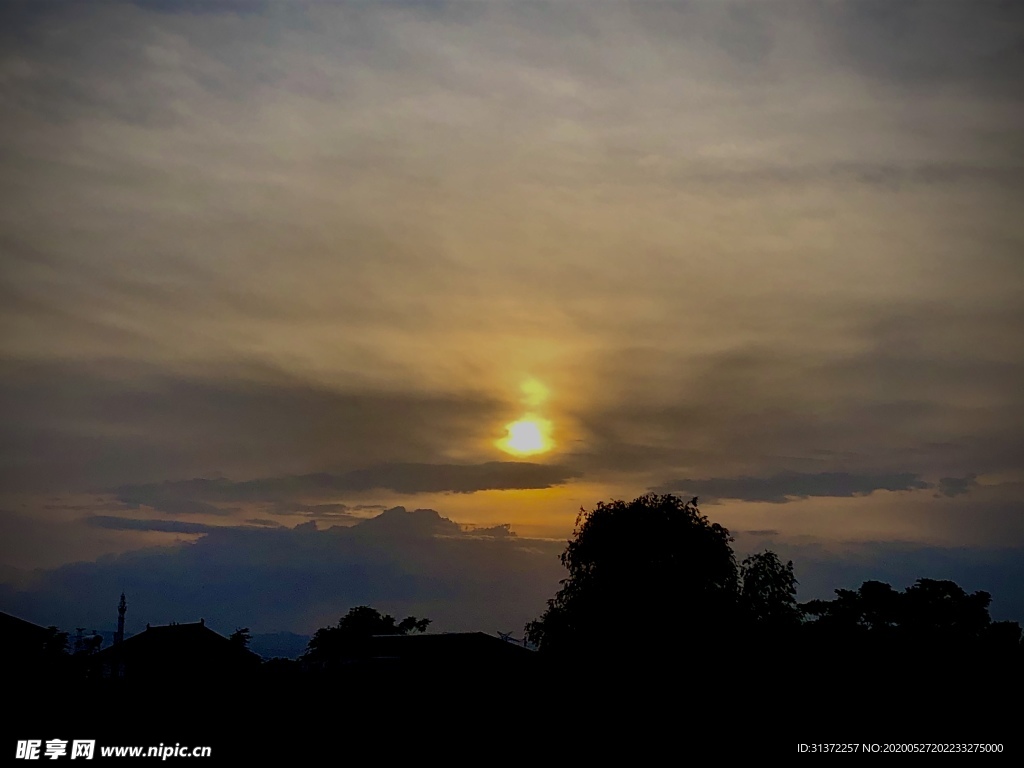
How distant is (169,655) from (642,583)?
37065 mm

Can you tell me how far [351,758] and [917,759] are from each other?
2126cm

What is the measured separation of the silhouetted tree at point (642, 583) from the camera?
2331 inches

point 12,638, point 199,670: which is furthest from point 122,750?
point 199,670

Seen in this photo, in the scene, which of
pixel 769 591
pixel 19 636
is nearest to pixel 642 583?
pixel 769 591

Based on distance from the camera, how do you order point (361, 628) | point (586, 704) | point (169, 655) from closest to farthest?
point (586, 704) < point (169, 655) < point (361, 628)

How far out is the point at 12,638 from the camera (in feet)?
199

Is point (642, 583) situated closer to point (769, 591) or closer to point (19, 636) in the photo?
point (769, 591)

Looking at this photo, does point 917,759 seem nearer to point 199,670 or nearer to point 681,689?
point 681,689

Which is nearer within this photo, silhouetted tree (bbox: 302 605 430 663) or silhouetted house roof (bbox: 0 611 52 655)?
silhouetted house roof (bbox: 0 611 52 655)

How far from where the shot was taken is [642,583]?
6256 centimetres

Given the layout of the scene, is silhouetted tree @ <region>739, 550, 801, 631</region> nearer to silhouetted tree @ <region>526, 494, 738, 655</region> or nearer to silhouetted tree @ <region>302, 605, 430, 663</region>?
silhouetted tree @ <region>526, 494, 738, 655</region>

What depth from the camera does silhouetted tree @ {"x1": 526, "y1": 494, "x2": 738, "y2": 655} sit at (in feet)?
194

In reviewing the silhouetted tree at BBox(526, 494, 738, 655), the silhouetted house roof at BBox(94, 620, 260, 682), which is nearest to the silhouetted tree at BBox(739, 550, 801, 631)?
the silhouetted tree at BBox(526, 494, 738, 655)

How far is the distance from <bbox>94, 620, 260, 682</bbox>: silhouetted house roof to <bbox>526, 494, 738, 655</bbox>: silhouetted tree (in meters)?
24.3
